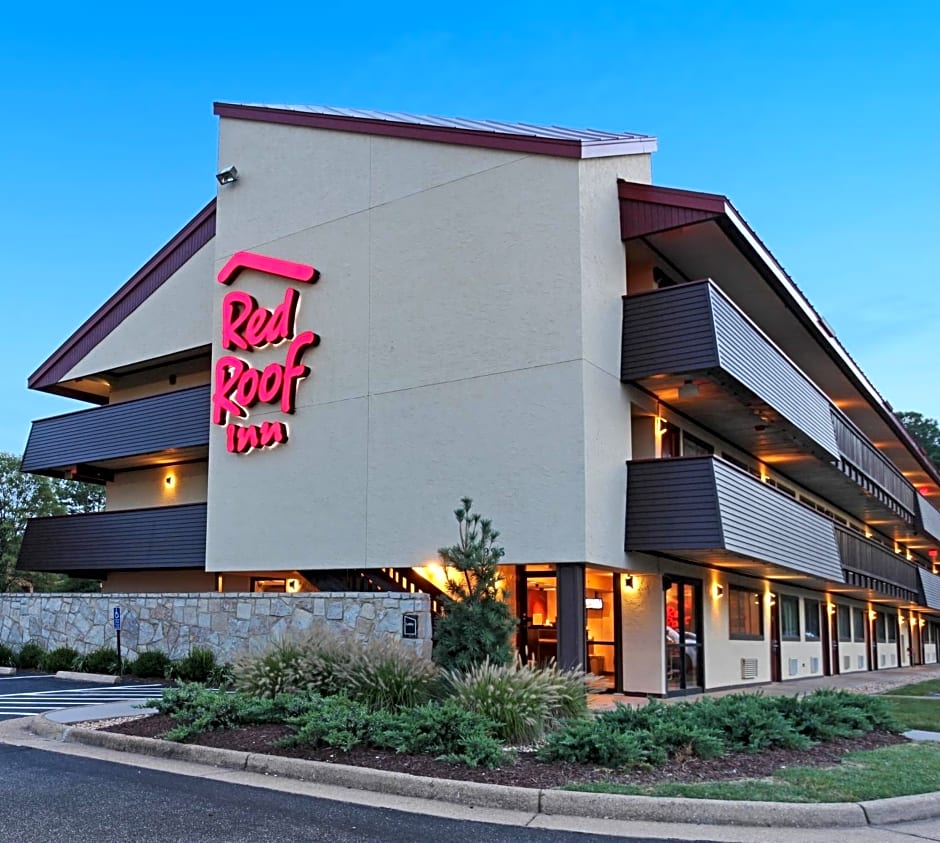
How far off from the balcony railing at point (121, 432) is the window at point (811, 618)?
19032 millimetres

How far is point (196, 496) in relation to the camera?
27016 millimetres

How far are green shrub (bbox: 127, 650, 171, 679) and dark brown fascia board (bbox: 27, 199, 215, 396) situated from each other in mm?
10834

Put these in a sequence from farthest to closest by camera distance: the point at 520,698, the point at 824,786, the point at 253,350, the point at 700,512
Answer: the point at 253,350, the point at 700,512, the point at 520,698, the point at 824,786

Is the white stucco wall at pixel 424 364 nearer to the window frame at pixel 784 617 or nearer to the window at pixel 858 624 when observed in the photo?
the window frame at pixel 784 617

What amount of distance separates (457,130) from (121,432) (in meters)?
13.7

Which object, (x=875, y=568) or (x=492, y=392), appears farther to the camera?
(x=875, y=568)

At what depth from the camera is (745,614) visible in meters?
23.8

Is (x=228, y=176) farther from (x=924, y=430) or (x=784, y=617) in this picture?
(x=924, y=430)

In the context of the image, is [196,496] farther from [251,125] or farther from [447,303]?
[447,303]

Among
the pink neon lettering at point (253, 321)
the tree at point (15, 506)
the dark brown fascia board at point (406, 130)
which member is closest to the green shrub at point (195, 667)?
the pink neon lettering at point (253, 321)

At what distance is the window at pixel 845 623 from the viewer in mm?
35062

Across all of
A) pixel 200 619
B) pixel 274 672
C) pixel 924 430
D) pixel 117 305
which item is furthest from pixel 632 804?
pixel 924 430

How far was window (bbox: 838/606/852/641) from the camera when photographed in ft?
115

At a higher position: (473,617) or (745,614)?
(473,617)
